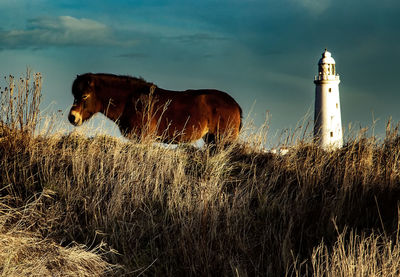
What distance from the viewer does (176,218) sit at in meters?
5.25

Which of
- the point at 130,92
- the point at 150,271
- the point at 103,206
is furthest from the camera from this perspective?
the point at 130,92

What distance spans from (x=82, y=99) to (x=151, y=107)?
1.30 meters

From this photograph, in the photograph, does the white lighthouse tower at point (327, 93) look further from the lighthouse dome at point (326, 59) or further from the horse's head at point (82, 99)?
the horse's head at point (82, 99)

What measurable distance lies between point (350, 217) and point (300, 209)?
0.71 metres

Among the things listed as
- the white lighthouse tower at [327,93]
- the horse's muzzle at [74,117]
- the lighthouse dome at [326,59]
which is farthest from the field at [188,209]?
the lighthouse dome at [326,59]

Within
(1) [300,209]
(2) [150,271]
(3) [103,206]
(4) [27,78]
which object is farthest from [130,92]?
(2) [150,271]

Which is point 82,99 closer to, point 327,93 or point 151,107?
point 151,107

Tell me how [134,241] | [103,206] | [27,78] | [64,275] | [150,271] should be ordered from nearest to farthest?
[64,275]
[150,271]
[134,241]
[103,206]
[27,78]

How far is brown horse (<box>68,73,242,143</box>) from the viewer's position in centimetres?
Answer: 871

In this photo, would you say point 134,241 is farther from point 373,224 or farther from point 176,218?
point 373,224

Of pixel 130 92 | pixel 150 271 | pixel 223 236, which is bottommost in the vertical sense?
pixel 150 271

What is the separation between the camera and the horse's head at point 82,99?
28.7ft

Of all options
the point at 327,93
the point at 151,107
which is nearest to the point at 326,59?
the point at 327,93

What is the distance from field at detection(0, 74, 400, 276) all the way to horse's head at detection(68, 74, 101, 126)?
0.84m
